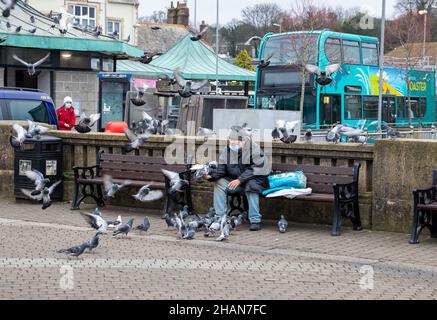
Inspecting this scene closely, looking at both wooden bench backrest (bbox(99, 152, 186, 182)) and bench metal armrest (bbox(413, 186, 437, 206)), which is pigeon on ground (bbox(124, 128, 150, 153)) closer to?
wooden bench backrest (bbox(99, 152, 186, 182))

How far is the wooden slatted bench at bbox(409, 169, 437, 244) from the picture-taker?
9922 millimetres

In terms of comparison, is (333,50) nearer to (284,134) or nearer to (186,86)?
(186,86)

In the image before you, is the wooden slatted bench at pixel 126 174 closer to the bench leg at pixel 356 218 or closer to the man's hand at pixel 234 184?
the man's hand at pixel 234 184

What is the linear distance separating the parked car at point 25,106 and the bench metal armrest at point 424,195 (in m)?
8.86

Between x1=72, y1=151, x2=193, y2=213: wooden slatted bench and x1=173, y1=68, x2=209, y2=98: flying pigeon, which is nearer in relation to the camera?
x1=72, y1=151, x2=193, y2=213: wooden slatted bench

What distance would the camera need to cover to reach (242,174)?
11180 mm

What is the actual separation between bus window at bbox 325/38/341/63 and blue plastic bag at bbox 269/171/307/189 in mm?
17232

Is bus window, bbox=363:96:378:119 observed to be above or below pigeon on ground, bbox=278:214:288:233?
above

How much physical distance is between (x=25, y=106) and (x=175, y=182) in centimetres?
583

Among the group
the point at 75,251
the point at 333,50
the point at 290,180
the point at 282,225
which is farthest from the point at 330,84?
the point at 75,251

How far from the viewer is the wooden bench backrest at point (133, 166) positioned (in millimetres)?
12438

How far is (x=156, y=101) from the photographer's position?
2809 centimetres

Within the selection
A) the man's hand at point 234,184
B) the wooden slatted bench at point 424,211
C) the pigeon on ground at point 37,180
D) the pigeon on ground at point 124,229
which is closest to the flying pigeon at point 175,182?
the man's hand at point 234,184

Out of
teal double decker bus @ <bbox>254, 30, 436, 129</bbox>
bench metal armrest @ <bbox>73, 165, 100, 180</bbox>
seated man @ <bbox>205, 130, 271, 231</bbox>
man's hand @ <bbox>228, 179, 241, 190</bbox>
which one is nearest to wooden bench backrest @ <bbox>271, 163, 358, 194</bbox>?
seated man @ <bbox>205, 130, 271, 231</bbox>
